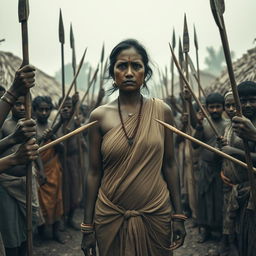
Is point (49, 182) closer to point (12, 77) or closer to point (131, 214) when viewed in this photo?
point (131, 214)

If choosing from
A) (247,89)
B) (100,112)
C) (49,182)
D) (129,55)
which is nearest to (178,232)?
(100,112)

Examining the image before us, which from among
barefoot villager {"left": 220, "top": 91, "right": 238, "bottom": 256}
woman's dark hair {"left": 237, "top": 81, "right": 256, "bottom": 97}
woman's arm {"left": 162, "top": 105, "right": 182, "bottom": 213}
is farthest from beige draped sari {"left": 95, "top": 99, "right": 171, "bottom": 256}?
barefoot villager {"left": 220, "top": 91, "right": 238, "bottom": 256}

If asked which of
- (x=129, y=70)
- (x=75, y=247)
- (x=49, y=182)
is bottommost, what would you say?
(x=75, y=247)

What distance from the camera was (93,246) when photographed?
2.40 meters

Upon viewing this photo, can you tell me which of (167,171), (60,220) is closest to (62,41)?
(60,220)

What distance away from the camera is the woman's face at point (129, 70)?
91.4 inches

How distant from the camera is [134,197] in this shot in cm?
225

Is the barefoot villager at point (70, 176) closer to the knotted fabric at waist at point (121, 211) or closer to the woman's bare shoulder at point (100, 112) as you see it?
the woman's bare shoulder at point (100, 112)

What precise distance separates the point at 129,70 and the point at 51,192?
11.7ft

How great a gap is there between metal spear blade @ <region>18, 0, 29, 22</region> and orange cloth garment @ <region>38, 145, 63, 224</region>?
349 centimetres

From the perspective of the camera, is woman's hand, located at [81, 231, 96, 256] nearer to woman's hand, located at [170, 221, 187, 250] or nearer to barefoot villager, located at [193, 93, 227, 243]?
woman's hand, located at [170, 221, 187, 250]

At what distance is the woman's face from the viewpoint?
7.62 ft

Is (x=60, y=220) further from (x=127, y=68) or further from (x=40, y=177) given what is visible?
(x=127, y=68)

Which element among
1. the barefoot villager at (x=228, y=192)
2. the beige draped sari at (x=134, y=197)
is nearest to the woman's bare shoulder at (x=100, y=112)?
the beige draped sari at (x=134, y=197)
